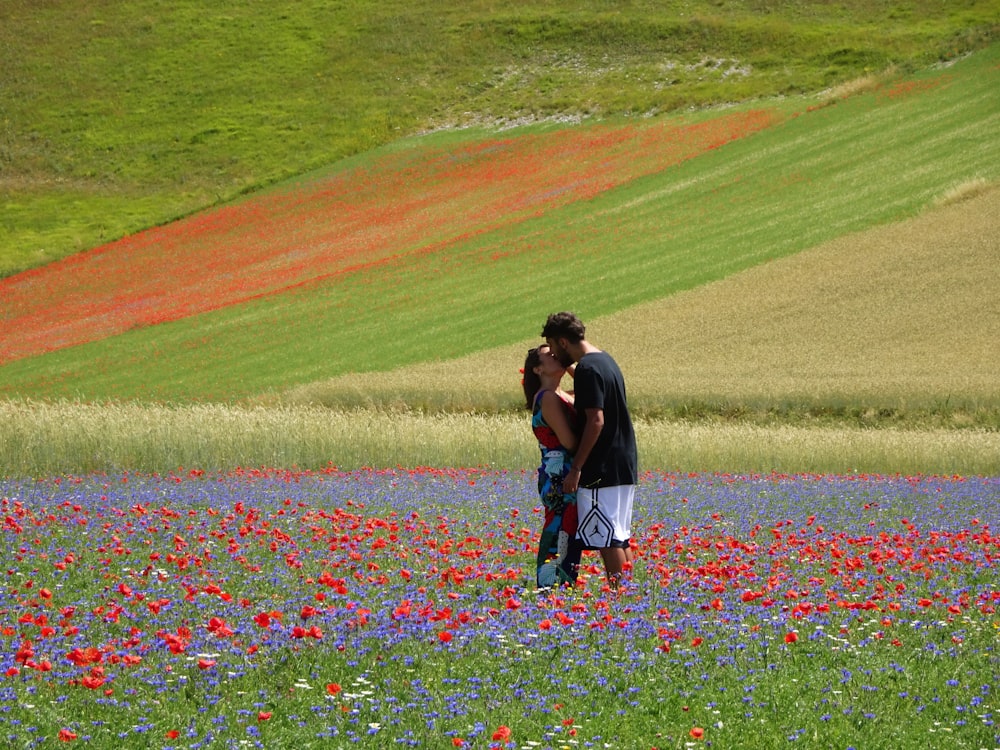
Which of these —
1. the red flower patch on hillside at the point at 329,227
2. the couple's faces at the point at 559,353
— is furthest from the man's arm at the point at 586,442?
the red flower patch on hillside at the point at 329,227

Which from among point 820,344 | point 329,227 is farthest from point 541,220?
point 820,344

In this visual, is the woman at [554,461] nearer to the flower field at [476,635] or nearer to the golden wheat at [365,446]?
the flower field at [476,635]

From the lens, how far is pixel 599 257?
1593 inches

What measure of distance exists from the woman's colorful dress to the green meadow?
10.0 m

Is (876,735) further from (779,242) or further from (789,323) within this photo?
(779,242)

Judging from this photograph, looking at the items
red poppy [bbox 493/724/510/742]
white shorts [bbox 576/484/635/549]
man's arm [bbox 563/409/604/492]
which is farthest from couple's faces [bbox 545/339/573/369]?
red poppy [bbox 493/724/510/742]

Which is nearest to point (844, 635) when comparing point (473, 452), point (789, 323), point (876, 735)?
point (876, 735)

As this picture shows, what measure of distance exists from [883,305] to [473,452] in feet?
54.1

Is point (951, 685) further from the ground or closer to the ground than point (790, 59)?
closer to the ground

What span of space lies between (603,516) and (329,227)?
4328cm

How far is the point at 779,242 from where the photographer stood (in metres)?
38.4

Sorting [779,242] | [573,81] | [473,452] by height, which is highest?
[573,81]

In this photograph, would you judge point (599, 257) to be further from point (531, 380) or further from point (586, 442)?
point (586, 442)

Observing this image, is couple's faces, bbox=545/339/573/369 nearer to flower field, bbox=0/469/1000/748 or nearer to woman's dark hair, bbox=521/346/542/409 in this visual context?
woman's dark hair, bbox=521/346/542/409
